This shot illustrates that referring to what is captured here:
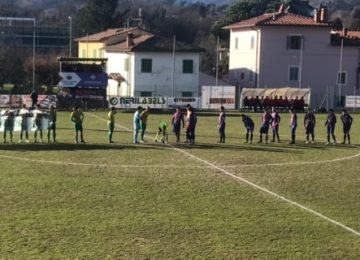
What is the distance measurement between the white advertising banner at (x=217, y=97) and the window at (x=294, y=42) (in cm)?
1160

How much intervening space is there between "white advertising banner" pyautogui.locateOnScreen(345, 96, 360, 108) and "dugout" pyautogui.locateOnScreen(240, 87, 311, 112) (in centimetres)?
464

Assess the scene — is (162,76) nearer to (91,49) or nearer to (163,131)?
(91,49)

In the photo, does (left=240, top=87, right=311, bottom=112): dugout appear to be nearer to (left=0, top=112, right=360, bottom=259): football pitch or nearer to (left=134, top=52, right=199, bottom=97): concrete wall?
(left=134, top=52, right=199, bottom=97): concrete wall

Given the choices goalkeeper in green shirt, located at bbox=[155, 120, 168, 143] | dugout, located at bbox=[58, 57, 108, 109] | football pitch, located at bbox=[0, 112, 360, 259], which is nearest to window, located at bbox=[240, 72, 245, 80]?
dugout, located at bbox=[58, 57, 108, 109]

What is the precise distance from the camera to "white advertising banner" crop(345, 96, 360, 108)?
59.8 meters

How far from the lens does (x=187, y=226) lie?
1528cm

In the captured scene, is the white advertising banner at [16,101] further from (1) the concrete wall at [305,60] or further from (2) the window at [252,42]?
(2) the window at [252,42]

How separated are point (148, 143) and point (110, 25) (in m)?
71.5

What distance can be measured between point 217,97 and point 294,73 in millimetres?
12152

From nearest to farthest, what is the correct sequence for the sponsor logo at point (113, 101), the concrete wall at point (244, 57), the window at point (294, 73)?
the sponsor logo at point (113, 101) < the window at point (294, 73) < the concrete wall at point (244, 57)

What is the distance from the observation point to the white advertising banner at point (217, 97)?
187 ft

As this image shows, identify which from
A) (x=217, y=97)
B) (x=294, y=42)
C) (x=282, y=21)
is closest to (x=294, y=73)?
(x=294, y=42)

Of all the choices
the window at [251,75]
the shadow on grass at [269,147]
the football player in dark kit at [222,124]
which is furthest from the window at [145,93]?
the shadow on grass at [269,147]

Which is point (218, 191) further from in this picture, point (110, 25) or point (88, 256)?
point (110, 25)
